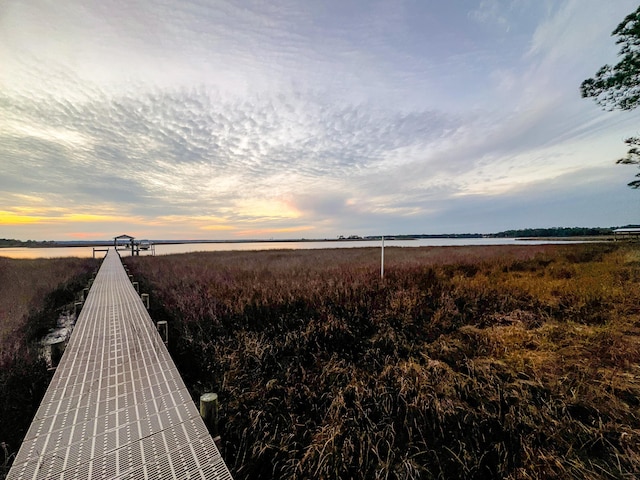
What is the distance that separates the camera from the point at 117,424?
10.6 ft

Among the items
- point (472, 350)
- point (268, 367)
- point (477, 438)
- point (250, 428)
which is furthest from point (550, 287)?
point (250, 428)

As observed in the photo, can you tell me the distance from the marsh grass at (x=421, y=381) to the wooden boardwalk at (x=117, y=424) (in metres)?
0.48

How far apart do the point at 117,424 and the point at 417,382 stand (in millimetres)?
4140

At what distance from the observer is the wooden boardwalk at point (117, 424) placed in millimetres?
2600

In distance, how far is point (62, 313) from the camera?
9.46 metres

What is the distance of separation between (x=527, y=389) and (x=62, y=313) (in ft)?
45.7

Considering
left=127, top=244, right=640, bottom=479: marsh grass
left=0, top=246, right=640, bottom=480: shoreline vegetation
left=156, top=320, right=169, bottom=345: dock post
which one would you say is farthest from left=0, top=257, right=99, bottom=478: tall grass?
left=127, top=244, right=640, bottom=479: marsh grass

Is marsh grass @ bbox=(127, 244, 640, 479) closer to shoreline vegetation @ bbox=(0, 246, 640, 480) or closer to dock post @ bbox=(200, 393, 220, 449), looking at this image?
shoreline vegetation @ bbox=(0, 246, 640, 480)

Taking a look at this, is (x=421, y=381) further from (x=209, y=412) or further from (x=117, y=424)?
(x=117, y=424)

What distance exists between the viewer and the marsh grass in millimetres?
2836

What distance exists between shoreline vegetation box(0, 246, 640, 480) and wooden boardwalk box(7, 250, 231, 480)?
41cm

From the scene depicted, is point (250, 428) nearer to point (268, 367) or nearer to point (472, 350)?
point (268, 367)

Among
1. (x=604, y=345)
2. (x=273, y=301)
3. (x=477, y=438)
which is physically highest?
(x=273, y=301)

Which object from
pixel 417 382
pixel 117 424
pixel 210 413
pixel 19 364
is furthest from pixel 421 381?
pixel 19 364
